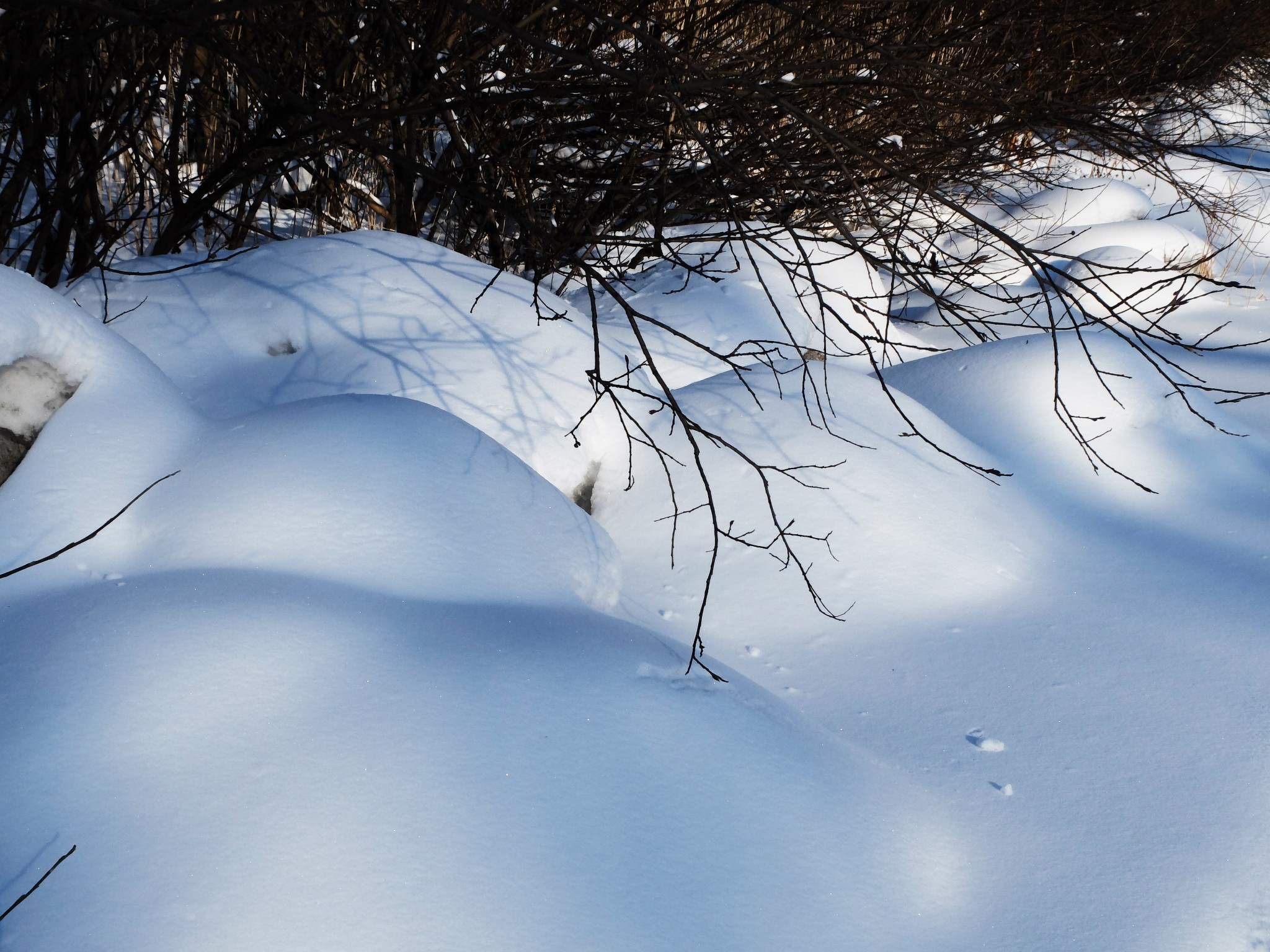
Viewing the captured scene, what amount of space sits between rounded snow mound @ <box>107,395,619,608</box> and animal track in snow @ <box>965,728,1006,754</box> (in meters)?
0.71

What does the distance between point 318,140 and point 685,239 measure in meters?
1.40

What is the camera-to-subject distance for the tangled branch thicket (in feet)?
6.72

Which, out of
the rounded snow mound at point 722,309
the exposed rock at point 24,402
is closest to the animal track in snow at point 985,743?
the rounded snow mound at point 722,309

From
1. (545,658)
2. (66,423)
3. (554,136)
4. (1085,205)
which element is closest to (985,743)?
→ (545,658)

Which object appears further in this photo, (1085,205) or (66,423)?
(1085,205)

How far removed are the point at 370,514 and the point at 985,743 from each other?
1.15 metres

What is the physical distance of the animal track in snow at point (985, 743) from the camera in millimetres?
1812

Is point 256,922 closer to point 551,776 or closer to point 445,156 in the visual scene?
point 551,776

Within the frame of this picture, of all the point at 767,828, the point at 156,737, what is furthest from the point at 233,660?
the point at 767,828

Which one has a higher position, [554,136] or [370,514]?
[554,136]

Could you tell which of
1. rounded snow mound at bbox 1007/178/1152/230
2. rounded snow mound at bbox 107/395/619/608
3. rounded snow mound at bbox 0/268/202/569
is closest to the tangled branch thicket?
rounded snow mound at bbox 107/395/619/608

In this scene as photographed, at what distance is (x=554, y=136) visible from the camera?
3.53m

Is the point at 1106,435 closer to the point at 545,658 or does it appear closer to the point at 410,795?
the point at 545,658

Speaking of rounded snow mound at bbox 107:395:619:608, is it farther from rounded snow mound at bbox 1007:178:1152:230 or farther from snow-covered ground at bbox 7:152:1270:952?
rounded snow mound at bbox 1007:178:1152:230
